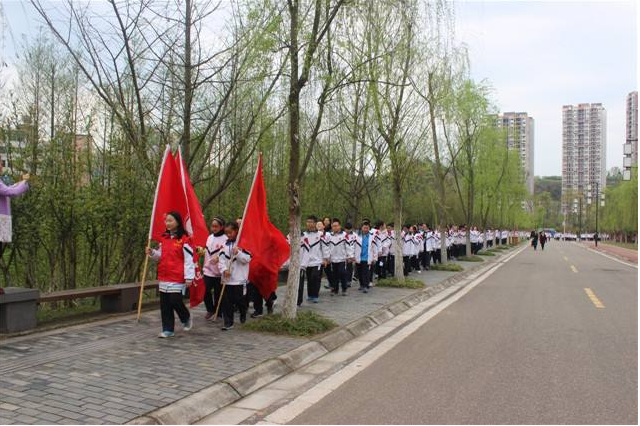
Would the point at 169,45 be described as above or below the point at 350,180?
above

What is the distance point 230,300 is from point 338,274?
4905mm

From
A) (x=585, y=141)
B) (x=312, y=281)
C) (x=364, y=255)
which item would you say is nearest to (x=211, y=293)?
(x=312, y=281)

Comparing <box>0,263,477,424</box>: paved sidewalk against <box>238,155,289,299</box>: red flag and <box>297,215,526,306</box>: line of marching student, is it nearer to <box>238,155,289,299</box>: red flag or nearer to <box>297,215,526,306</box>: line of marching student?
<box>238,155,289,299</box>: red flag

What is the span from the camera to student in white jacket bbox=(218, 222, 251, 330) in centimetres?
842

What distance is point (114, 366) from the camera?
6039mm

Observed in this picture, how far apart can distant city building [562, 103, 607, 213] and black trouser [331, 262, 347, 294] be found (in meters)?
68.0

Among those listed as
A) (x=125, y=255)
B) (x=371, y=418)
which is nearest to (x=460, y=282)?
(x=125, y=255)

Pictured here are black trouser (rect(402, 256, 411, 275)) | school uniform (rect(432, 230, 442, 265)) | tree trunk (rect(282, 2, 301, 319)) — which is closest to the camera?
tree trunk (rect(282, 2, 301, 319))

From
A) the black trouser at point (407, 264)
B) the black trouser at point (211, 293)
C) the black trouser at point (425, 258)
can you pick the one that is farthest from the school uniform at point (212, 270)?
the black trouser at point (425, 258)

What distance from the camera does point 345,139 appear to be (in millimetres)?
18734

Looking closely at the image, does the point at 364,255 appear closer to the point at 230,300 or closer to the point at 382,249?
the point at 382,249

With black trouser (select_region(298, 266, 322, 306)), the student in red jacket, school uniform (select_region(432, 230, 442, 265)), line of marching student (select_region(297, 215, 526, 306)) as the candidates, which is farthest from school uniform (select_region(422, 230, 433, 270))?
the student in red jacket

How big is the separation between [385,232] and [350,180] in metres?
3.47

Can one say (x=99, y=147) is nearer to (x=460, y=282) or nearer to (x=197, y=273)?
(x=197, y=273)
